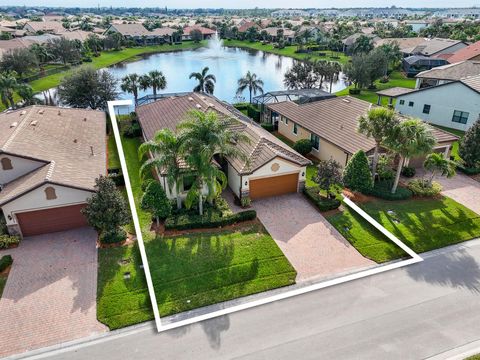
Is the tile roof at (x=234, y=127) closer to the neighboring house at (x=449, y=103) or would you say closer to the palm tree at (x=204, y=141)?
the palm tree at (x=204, y=141)

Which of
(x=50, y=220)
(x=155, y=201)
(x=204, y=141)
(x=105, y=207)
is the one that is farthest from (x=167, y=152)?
(x=50, y=220)

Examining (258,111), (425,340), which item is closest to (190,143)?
(425,340)

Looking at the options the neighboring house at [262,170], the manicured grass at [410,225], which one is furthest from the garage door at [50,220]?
the manicured grass at [410,225]

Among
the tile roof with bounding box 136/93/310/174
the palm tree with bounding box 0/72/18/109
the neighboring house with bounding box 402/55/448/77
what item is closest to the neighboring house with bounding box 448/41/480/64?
the neighboring house with bounding box 402/55/448/77
